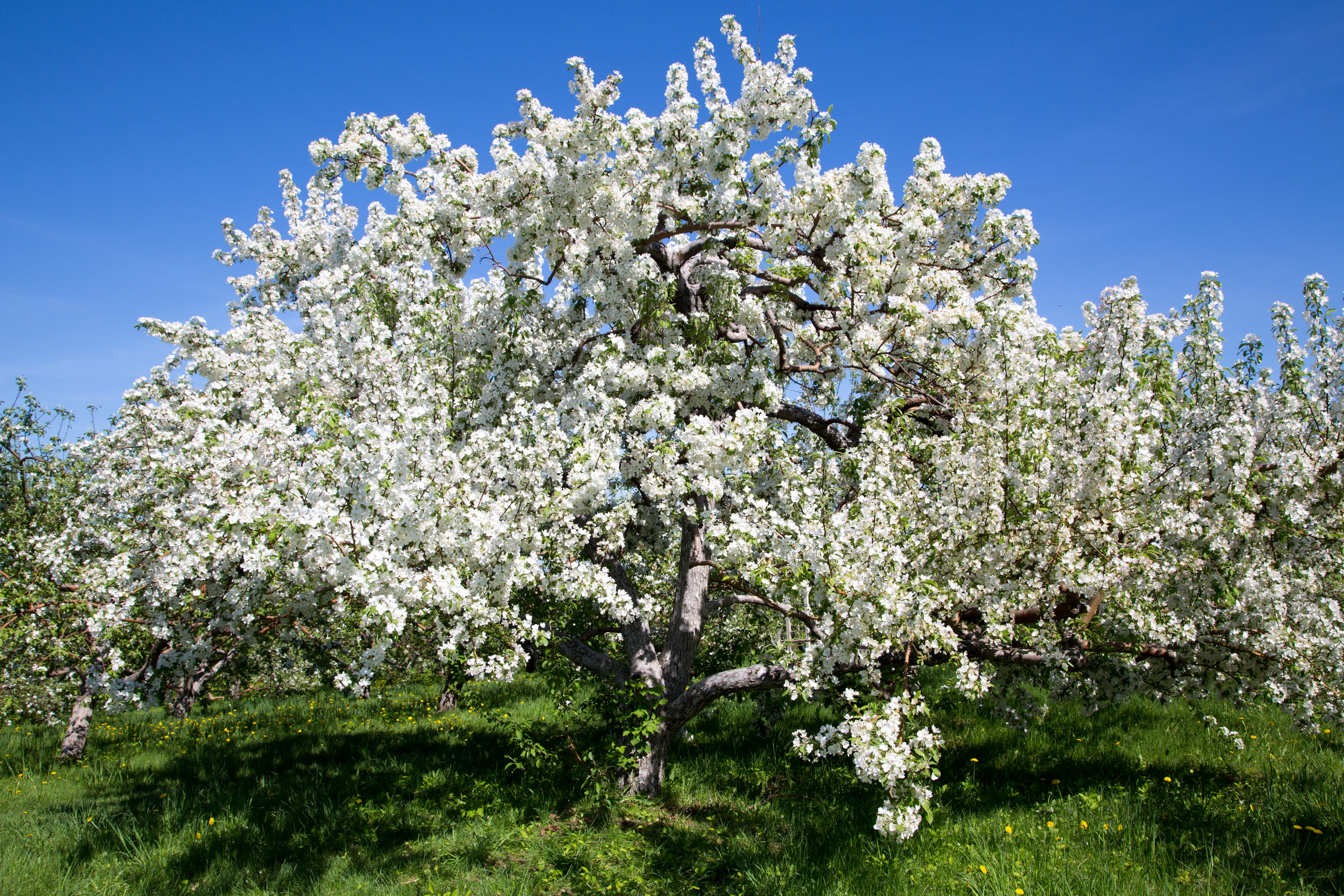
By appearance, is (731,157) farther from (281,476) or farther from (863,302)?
(281,476)

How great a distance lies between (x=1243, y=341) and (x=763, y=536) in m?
7.38

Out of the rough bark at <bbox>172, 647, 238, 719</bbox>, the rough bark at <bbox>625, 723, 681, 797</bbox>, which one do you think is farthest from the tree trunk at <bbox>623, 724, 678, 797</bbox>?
the rough bark at <bbox>172, 647, 238, 719</bbox>

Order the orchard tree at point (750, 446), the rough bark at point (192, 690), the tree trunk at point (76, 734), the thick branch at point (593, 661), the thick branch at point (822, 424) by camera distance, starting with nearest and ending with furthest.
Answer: the orchard tree at point (750, 446)
the thick branch at point (593, 661)
the thick branch at point (822, 424)
the rough bark at point (192, 690)
the tree trunk at point (76, 734)

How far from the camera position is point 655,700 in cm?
810

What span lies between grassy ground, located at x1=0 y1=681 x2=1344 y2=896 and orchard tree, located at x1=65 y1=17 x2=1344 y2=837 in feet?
3.01

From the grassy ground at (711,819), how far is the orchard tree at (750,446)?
92cm

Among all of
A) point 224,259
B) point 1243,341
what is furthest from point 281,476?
point 1243,341

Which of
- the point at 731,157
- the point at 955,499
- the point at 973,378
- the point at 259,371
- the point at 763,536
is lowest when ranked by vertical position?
the point at 763,536

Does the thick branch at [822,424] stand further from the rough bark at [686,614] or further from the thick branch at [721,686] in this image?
the thick branch at [721,686]

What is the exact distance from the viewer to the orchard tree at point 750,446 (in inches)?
225

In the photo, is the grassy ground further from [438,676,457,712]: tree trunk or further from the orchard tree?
[438,676,457,712]: tree trunk

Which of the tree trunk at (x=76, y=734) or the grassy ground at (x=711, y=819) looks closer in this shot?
the grassy ground at (x=711, y=819)

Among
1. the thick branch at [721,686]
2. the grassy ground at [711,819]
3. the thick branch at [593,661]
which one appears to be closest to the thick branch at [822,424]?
the thick branch at [721,686]

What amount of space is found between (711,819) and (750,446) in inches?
179
